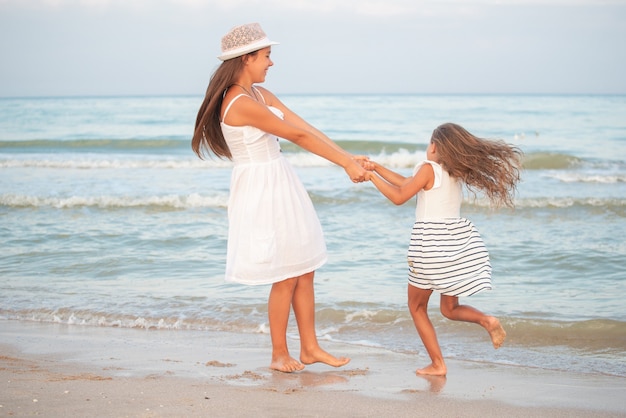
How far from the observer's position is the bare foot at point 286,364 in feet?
14.3

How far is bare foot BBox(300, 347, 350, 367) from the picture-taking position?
172 inches

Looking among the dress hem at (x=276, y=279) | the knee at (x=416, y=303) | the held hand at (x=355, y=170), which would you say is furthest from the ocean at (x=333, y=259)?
the held hand at (x=355, y=170)

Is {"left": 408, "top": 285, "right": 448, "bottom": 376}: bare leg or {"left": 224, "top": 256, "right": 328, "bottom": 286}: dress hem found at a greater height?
{"left": 224, "top": 256, "right": 328, "bottom": 286}: dress hem

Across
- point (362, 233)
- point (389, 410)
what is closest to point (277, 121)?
point (389, 410)

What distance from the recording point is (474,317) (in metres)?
4.28

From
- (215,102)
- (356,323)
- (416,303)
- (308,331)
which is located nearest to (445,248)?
(416,303)

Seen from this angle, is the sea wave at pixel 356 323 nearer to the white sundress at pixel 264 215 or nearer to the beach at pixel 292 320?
the beach at pixel 292 320

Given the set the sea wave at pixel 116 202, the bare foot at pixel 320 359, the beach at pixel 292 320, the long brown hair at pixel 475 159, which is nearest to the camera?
the beach at pixel 292 320

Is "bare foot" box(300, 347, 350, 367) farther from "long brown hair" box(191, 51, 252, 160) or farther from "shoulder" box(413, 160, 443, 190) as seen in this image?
"long brown hair" box(191, 51, 252, 160)

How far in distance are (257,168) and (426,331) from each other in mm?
1324

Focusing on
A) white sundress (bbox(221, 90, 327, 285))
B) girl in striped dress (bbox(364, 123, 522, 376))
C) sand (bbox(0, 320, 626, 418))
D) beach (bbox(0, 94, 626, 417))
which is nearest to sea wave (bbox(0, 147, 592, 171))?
beach (bbox(0, 94, 626, 417))

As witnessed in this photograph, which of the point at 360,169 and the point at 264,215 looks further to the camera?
the point at 360,169

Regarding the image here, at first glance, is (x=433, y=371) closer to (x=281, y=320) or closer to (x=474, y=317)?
(x=474, y=317)

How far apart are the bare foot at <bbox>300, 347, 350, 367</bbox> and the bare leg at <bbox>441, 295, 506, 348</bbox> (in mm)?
642
